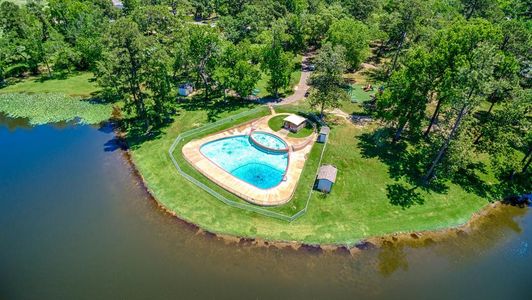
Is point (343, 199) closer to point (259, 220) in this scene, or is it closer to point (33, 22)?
point (259, 220)

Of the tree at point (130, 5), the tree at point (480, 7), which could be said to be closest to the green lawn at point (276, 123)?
the tree at point (130, 5)

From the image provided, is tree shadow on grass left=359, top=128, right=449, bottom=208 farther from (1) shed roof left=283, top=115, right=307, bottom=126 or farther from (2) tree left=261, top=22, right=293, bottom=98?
(2) tree left=261, top=22, right=293, bottom=98

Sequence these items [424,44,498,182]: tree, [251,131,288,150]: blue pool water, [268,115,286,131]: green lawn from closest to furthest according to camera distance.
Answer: [424,44,498,182]: tree → [251,131,288,150]: blue pool water → [268,115,286,131]: green lawn

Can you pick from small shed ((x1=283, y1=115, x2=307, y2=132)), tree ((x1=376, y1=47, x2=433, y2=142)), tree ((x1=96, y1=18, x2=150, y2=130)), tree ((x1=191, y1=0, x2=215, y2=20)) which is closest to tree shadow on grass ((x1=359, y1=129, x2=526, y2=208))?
tree ((x1=376, y1=47, x2=433, y2=142))

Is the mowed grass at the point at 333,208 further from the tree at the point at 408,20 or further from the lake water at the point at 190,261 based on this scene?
the tree at the point at 408,20

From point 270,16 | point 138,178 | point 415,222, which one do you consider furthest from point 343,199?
point 270,16

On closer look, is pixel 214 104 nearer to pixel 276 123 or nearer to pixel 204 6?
pixel 276 123
